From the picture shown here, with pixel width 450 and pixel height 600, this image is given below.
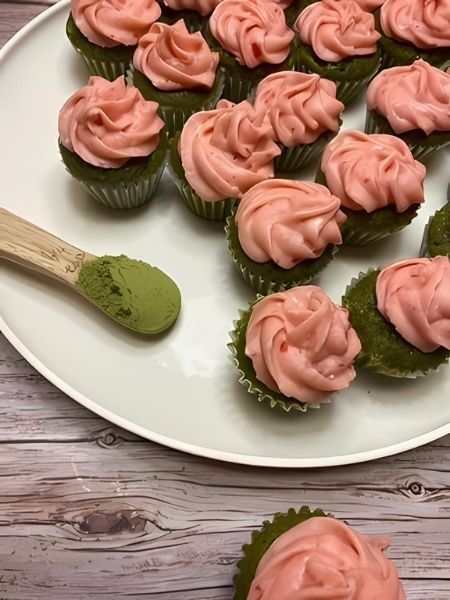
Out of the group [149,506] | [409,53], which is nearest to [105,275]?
[149,506]

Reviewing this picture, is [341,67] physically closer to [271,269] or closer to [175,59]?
[175,59]

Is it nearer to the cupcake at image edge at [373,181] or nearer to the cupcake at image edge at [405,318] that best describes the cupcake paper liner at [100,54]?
the cupcake at image edge at [373,181]

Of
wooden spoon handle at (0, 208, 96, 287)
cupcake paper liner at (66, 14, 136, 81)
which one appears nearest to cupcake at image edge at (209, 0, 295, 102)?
cupcake paper liner at (66, 14, 136, 81)

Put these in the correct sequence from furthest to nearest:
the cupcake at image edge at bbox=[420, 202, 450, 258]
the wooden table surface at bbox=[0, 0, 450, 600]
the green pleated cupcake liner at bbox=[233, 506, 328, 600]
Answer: the cupcake at image edge at bbox=[420, 202, 450, 258]
the wooden table surface at bbox=[0, 0, 450, 600]
the green pleated cupcake liner at bbox=[233, 506, 328, 600]

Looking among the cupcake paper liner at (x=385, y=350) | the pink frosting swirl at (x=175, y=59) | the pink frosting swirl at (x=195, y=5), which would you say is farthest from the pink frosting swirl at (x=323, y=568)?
the pink frosting swirl at (x=195, y=5)

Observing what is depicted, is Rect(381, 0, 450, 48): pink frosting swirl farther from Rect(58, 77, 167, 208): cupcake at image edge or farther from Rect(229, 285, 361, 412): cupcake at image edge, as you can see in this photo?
Rect(229, 285, 361, 412): cupcake at image edge
